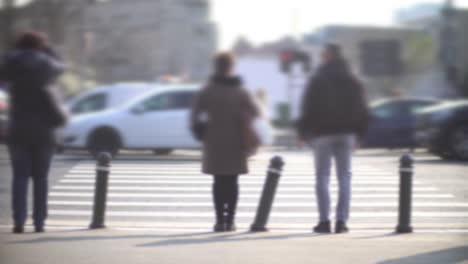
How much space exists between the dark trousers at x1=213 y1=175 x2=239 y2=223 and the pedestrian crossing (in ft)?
1.69

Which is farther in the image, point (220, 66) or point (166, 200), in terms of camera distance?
point (166, 200)

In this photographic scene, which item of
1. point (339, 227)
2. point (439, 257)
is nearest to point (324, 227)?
point (339, 227)

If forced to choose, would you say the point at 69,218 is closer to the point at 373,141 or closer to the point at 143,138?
the point at 143,138

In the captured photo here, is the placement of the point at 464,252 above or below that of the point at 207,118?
below

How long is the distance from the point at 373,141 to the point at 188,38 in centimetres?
5742

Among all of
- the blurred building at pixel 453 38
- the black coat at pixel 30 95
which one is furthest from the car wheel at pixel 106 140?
the blurred building at pixel 453 38

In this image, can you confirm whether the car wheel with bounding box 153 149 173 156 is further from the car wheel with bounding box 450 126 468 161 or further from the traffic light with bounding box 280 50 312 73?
the traffic light with bounding box 280 50 312 73

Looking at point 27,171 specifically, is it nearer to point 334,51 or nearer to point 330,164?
point 330,164

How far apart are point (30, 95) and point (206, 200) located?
12.9ft

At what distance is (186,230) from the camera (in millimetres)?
7949

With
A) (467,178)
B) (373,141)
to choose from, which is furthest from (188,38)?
(467,178)

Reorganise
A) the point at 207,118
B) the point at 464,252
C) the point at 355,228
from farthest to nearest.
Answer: the point at 355,228 < the point at 207,118 < the point at 464,252

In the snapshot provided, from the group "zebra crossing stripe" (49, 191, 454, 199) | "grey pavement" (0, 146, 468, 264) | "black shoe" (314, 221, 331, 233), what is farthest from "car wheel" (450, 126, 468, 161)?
"black shoe" (314, 221, 331, 233)

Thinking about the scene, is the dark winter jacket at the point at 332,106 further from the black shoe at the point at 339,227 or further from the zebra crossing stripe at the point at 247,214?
the zebra crossing stripe at the point at 247,214
